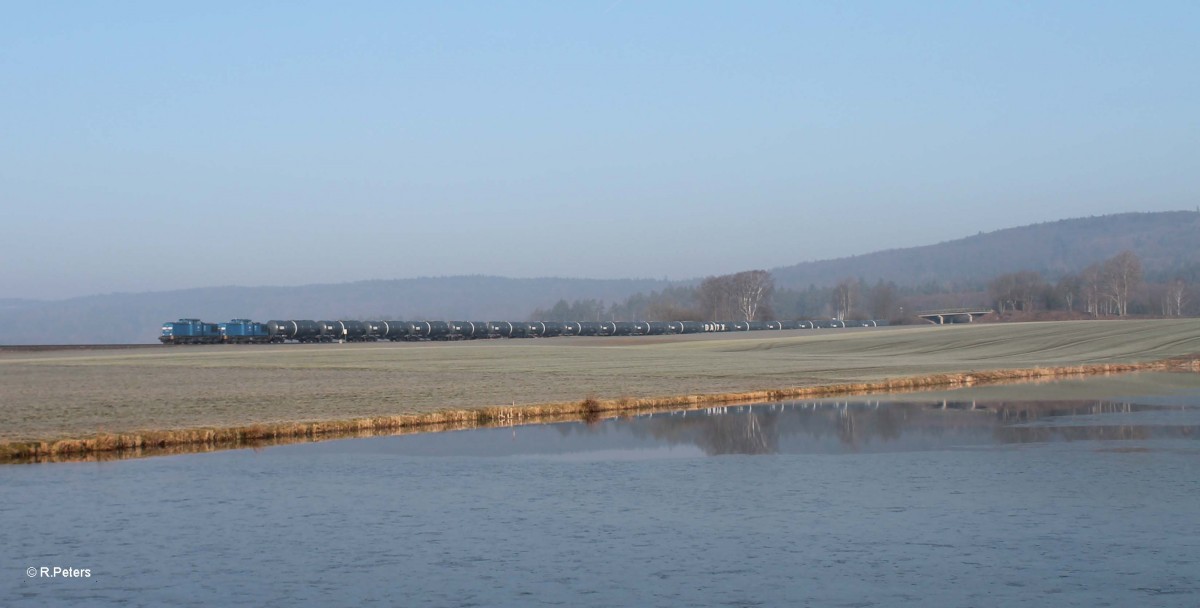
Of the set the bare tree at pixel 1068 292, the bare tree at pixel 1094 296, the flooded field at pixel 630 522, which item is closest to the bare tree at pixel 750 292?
the bare tree at pixel 1068 292

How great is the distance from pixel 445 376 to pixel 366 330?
6568 cm

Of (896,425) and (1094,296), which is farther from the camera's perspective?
(1094,296)

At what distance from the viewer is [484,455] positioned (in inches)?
815

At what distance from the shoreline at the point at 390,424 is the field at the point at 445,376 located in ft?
0.38

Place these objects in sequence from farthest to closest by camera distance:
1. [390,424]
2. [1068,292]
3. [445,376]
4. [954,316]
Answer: [1068,292] < [954,316] < [445,376] < [390,424]

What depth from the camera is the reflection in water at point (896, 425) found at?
2192cm

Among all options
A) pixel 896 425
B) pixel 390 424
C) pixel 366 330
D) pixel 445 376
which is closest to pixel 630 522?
pixel 390 424

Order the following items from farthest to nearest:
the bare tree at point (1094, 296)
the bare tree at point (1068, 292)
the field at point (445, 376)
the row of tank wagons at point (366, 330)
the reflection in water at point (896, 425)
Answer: the bare tree at point (1094, 296) → the bare tree at point (1068, 292) → the row of tank wagons at point (366, 330) → the field at point (445, 376) → the reflection in water at point (896, 425)

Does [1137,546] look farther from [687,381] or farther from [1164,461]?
[687,381]

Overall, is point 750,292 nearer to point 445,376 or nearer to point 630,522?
point 445,376

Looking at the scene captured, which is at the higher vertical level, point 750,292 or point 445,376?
point 750,292

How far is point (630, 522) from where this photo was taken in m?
14.2

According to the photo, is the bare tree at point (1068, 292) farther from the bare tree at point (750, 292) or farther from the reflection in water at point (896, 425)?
the reflection in water at point (896, 425)

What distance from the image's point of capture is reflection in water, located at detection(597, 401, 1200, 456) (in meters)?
21.9
